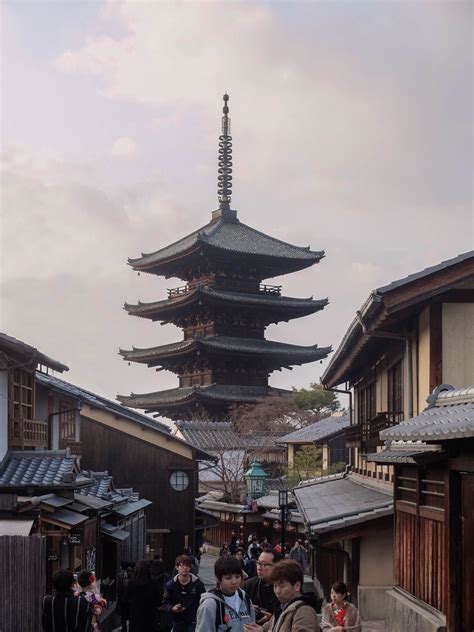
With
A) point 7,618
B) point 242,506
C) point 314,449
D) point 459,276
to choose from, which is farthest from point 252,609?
point 314,449

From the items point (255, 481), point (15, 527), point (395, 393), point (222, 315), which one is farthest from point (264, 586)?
point (222, 315)

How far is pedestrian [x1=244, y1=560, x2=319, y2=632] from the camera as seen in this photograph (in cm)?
617

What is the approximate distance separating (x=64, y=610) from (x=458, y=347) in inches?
280

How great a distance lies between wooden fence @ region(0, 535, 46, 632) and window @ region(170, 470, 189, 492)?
73.6 ft

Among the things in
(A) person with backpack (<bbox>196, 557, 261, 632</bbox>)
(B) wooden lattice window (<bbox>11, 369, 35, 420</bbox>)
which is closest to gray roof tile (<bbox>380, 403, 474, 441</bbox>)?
(A) person with backpack (<bbox>196, 557, 261, 632</bbox>)

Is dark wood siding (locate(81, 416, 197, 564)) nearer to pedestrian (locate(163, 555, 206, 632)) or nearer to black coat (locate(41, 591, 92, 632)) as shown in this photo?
pedestrian (locate(163, 555, 206, 632))

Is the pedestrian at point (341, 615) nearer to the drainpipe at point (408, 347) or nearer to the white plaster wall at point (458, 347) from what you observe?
the white plaster wall at point (458, 347)

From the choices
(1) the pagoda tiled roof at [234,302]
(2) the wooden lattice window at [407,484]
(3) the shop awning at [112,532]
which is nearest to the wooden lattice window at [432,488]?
(2) the wooden lattice window at [407,484]

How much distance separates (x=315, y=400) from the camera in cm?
6147

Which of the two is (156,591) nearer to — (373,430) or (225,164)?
(373,430)

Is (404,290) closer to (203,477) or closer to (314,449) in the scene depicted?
(314,449)

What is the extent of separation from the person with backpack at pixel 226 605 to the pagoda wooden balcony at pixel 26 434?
12283mm

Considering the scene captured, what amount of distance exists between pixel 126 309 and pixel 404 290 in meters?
50.6

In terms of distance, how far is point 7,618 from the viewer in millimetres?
13219
